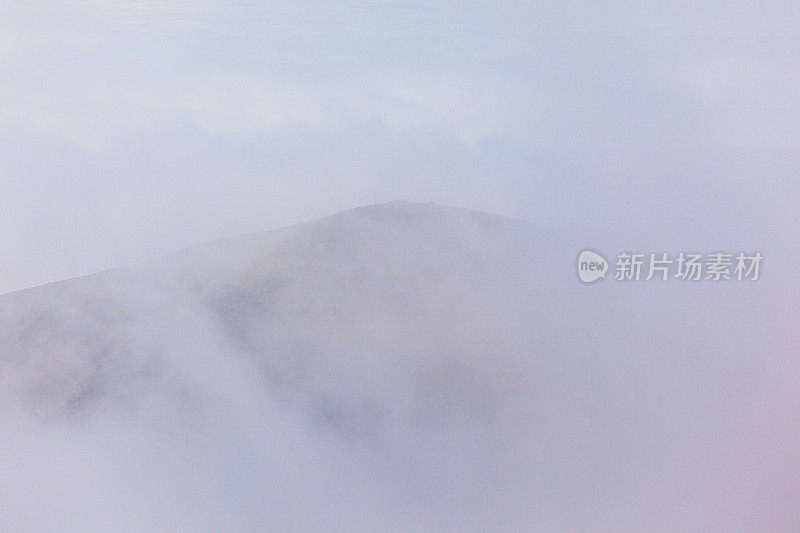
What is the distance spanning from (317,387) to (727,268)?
1.74m

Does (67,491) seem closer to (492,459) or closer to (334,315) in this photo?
(334,315)

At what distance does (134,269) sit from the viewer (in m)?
3.28

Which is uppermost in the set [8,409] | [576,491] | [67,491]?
[576,491]

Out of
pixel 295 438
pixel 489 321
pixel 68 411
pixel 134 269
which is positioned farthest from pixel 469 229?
pixel 68 411

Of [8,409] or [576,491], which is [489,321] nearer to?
[576,491]

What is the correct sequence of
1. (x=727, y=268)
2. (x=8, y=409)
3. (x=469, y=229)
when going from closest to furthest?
(x=727, y=268) → (x=8, y=409) → (x=469, y=229)

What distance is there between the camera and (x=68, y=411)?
3.11 m

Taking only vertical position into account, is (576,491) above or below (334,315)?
below

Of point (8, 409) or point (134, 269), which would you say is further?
point (134, 269)

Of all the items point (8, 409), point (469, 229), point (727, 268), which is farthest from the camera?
point (469, 229)

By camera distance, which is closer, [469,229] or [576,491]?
[576,491]

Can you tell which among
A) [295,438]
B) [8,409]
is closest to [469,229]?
[295,438]

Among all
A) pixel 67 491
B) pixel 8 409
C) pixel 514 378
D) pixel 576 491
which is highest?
pixel 514 378

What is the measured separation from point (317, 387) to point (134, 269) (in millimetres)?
966
